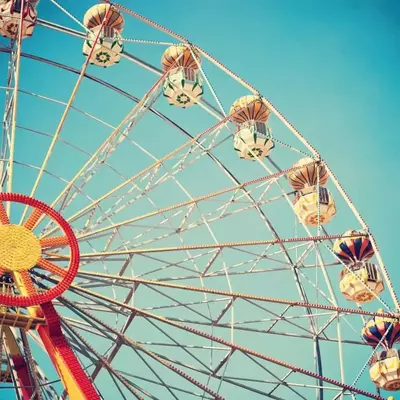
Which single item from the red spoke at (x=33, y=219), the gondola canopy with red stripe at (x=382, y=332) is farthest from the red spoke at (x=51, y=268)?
the gondola canopy with red stripe at (x=382, y=332)

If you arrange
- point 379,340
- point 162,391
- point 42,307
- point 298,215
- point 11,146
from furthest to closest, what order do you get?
point 162,391 < point 298,215 < point 379,340 < point 11,146 < point 42,307

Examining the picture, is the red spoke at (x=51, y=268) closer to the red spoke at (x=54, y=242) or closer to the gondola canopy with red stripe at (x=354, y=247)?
the red spoke at (x=54, y=242)

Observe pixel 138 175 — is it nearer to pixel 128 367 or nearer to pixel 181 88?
pixel 181 88

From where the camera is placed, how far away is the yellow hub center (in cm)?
1305

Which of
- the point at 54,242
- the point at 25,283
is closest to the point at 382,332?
the point at 54,242

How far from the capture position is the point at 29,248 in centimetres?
1338

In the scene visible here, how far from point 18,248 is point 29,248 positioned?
177 millimetres

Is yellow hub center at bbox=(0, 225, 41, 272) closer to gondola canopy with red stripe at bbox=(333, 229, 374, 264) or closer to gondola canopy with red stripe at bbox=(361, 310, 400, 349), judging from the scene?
gondola canopy with red stripe at bbox=(333, 229, 374, 264)

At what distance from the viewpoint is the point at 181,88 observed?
18750 millimetres

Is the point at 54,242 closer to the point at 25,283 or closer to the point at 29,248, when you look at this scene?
the point at 29,248

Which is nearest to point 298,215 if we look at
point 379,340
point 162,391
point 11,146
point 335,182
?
point 335,182

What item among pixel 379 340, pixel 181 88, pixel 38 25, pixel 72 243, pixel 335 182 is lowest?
pixel 379 340

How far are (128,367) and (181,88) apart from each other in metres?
23.9

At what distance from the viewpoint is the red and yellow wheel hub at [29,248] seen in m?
12.8
